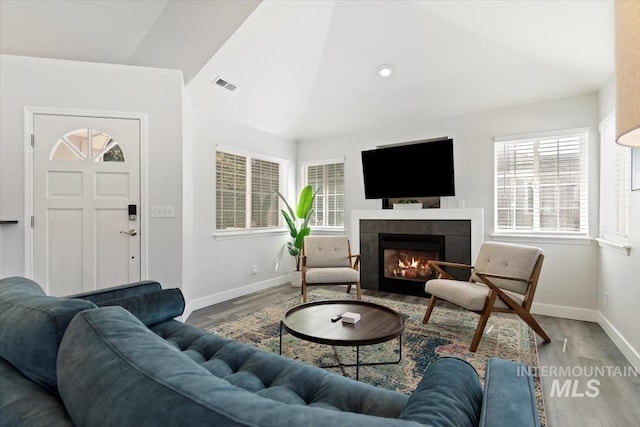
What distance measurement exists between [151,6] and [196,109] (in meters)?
1.12

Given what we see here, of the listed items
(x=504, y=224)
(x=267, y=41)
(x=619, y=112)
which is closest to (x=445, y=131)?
(x=504, y=224)

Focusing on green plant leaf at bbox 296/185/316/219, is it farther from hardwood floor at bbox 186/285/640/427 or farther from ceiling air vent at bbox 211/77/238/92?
hardwood floor at bbox 186/285/640/427

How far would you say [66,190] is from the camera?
2.94m

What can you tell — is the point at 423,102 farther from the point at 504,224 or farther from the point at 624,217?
the point at 624,217

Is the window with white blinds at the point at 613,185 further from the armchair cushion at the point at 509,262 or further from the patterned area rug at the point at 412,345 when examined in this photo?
the patterned area rug at the point at 412,345

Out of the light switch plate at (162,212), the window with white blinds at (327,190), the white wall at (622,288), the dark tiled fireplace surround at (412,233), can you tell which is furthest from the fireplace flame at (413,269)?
the light switch plate at (162,212)

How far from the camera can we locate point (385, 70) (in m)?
3.86

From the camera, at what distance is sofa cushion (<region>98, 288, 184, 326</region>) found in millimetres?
1697

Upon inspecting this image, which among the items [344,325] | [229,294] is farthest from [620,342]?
[229,294]

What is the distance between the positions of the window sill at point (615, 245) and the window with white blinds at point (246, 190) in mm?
4166

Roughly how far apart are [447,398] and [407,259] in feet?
12.9

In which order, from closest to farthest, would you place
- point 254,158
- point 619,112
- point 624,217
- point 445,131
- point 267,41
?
point 619,112
point 624,217
point 267,41
point 445,131
point 254,158

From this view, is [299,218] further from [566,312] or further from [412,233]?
[566,312]

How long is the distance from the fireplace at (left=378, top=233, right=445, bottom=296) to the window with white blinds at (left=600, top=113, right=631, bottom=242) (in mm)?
1656
